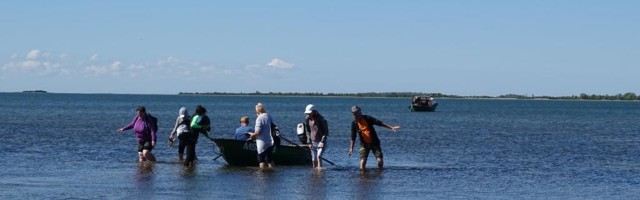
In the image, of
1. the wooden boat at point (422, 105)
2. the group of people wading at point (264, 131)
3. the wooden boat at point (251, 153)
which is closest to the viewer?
the group of people wading at point (264, 131)

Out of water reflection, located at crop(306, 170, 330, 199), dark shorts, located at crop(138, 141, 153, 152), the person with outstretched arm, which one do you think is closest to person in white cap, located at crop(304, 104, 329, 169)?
water reflection, located at crop(306, 170, 330, 199)

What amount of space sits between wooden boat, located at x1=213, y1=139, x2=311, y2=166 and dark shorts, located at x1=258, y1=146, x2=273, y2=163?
90cm

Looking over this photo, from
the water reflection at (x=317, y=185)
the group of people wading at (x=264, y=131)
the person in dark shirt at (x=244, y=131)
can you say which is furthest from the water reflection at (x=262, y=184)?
the person in dark shirt at (x=244, y=131)

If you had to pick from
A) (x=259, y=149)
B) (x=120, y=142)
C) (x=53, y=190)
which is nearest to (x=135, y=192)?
(x=53, y=190)

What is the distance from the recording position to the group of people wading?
826 inches

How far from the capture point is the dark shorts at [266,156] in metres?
21.5

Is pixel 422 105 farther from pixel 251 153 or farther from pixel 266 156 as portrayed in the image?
pixel 266 156

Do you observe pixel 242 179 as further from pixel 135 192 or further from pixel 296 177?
pixel 135 192

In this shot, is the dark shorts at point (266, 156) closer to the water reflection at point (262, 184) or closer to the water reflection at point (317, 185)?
the water reflection at point (262, 184)

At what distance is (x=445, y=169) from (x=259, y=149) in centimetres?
475

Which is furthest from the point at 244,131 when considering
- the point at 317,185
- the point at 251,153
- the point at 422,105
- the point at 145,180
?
the point at 422,105

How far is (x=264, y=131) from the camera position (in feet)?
68.6

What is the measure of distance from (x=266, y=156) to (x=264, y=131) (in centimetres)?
88

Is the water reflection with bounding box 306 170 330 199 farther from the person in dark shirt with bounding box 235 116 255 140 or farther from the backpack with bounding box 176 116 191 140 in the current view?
the backpack with bounding box 176 116 191 140
